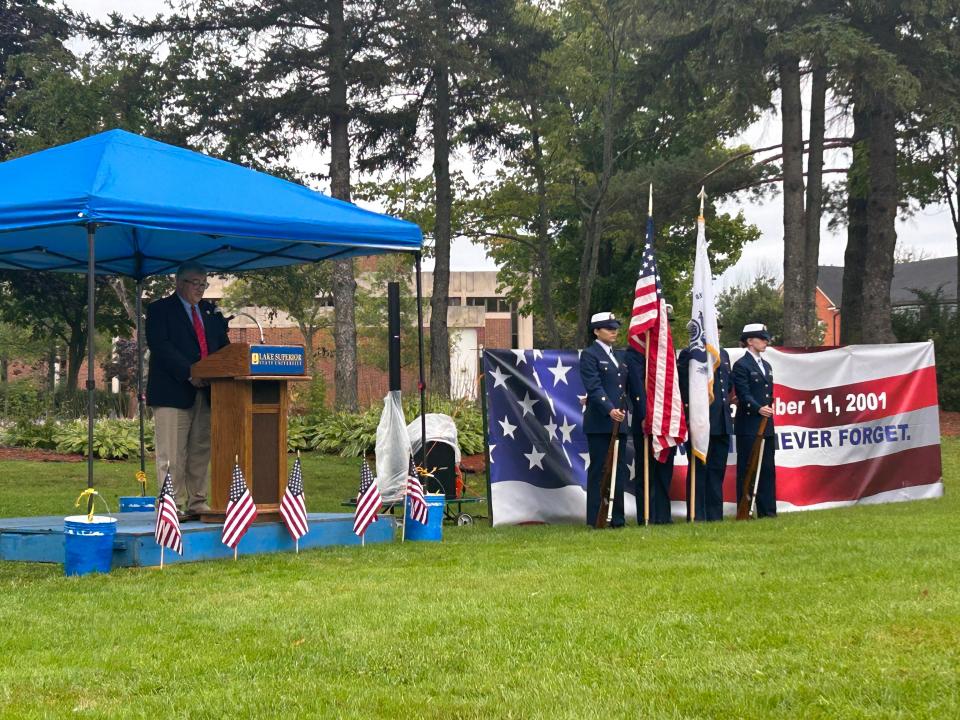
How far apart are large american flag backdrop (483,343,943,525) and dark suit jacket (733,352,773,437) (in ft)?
1.42

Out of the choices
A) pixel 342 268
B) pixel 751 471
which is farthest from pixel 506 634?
pixel 342 268

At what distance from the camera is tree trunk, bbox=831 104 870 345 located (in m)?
29.8

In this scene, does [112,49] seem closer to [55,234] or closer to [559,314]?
[55,234]

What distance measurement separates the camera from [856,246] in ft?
100

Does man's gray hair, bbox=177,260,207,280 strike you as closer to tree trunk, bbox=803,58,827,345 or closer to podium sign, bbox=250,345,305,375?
podium sign, bbox=250,345,305,375

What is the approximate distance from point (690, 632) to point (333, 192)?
21.8 m

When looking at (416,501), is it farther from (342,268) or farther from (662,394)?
(342,268)

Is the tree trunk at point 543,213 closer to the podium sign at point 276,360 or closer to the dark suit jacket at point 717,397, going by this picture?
the dark suit jacket at point 717,397

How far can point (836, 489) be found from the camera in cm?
1464

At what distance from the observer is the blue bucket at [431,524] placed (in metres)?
11.1

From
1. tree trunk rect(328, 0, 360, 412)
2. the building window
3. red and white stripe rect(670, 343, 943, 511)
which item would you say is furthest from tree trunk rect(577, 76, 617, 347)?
the building window

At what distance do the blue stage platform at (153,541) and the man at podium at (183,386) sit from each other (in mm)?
451

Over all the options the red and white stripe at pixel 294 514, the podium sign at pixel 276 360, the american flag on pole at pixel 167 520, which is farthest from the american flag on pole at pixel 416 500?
the american flag on pole at pixel 167 520

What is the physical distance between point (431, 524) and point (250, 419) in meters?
1.99
